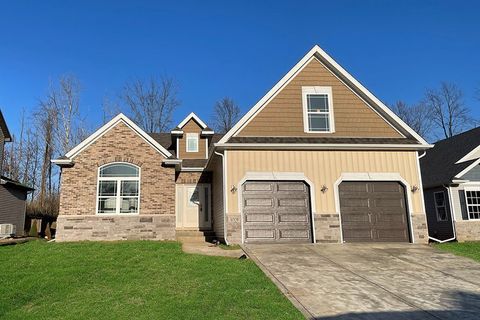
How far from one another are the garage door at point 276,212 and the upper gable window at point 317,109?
2537 mm

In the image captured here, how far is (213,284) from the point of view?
8359 mm

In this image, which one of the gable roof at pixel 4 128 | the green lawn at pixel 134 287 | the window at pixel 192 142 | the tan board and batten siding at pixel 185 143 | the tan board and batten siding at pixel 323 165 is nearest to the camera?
the green lawn at pixel 134 287

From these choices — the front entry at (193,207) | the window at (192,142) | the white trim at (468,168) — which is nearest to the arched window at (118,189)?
the front entry at (193,207)

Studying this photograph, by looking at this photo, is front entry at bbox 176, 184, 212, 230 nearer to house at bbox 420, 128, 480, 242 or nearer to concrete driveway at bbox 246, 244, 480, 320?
concrete driveway at bbox 246, 244, 480, 320

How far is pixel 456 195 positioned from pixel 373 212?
226 inches

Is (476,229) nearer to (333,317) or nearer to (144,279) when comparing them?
(333,317)

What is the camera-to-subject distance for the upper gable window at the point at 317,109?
1520cm

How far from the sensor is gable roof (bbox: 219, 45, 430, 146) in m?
15.0

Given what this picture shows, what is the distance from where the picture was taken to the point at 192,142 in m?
20.8

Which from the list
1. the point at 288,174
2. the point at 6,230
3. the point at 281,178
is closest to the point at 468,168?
the point at 288,174

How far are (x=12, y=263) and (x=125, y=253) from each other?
312cm

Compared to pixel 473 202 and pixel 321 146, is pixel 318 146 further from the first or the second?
pixel 473 202

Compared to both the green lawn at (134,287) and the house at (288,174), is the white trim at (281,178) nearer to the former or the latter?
the house at (288,174)

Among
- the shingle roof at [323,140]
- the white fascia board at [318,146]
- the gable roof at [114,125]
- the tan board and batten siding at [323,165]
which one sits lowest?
the tan board and batten siding at [323,165]
